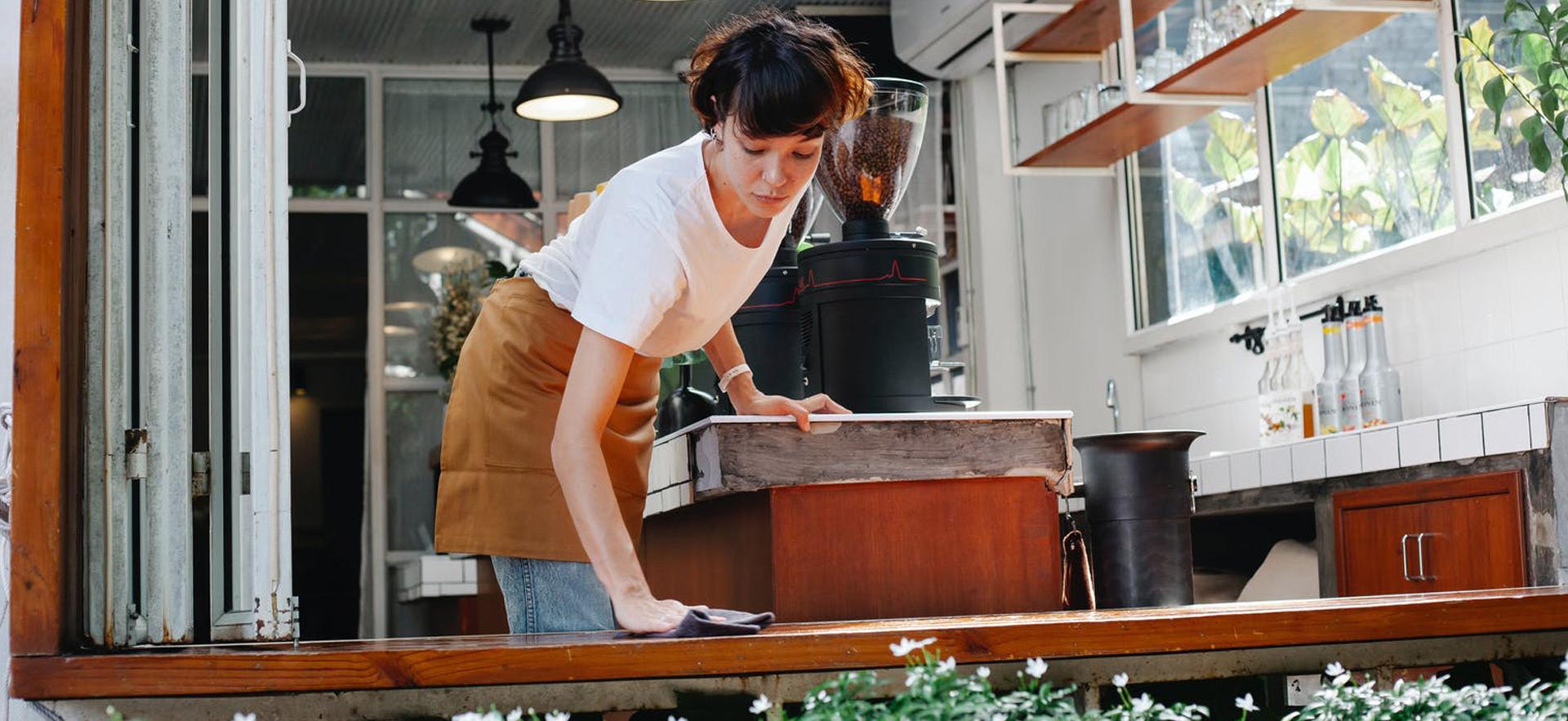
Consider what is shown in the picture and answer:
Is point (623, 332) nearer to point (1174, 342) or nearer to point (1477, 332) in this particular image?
point (1477, 332)

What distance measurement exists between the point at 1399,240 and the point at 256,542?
3.20 m

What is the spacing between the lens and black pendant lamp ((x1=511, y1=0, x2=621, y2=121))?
5176 millimetres

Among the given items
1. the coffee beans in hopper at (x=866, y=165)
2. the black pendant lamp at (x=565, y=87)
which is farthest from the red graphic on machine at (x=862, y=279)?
the black pendant lamp at (x=565, y=87)

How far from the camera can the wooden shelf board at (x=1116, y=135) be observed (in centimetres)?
448

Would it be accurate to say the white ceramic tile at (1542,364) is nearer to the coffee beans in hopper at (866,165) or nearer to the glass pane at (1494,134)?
the glass pane at (1494,134)

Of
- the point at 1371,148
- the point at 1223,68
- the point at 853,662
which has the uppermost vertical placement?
the point at 1223,68

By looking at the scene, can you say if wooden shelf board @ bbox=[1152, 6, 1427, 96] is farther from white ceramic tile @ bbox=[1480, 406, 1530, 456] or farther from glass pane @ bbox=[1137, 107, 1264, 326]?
white ceramic tile @ bbox=[1480, 406, 1530, 456]

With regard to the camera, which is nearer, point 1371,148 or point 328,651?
point 328,651

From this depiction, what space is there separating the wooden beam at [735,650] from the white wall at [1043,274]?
4007mm

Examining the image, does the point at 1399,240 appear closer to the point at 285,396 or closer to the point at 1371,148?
the point at 1371,148

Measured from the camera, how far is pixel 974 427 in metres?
2.04

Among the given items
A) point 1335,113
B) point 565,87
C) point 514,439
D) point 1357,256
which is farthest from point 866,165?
point 565,87

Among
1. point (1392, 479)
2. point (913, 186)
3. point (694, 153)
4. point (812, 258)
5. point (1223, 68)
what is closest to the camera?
point (694, 153)

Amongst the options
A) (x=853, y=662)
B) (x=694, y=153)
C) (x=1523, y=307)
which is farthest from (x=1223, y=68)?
(x=853, y=662)
